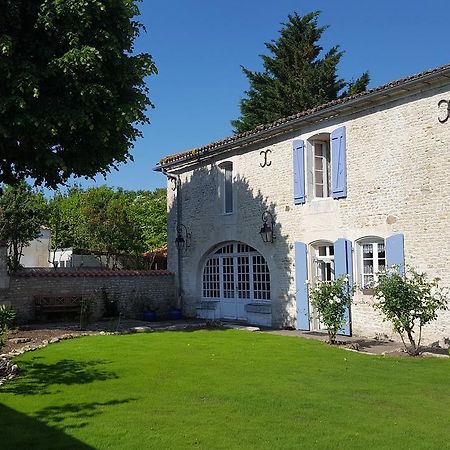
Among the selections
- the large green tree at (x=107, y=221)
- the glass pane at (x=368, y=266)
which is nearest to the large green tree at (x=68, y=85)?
the glass pane at (x=368, y=266)

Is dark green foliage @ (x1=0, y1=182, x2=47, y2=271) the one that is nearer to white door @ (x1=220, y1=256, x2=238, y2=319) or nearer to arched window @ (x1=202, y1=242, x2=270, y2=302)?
arched window @ (x1=202, y1=242, x2=270, y2=302)

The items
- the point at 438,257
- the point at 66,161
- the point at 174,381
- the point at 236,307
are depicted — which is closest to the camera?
the point at 174,381

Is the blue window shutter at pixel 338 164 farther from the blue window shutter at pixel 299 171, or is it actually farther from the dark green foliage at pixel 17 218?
the dark green foliage at pixel 17 218

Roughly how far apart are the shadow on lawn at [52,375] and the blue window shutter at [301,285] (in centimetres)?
660

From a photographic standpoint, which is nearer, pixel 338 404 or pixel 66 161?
pixel 338 404

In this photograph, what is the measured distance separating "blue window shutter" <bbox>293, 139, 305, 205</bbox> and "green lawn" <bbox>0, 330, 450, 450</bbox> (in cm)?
495

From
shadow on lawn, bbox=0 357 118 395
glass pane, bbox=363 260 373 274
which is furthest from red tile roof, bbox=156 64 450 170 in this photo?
shadow on lawn, bbox=0 357 118 395

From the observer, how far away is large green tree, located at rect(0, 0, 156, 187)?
11992mm

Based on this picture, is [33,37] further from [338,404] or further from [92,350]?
[338,404]

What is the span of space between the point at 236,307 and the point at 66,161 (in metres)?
7.46

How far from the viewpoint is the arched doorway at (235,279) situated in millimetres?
17203

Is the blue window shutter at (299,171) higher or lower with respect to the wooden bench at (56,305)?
higher

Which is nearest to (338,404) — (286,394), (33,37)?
(286,394)

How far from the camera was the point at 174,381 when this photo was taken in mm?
8531
